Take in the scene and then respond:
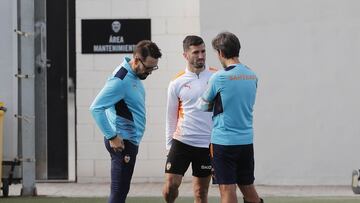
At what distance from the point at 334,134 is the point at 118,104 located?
5.30 m

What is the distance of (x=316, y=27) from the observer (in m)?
11.8

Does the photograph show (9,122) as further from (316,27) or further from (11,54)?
(316,27)

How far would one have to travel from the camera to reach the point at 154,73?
12.4 metres

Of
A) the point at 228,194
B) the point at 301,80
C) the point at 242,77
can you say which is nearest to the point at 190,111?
the point at 242,77

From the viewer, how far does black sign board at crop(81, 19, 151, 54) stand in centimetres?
1237

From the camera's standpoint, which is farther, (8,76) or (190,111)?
(8,76)

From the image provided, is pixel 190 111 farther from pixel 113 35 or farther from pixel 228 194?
pixel 113 35

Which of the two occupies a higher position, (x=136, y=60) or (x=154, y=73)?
(x=136, y=60)

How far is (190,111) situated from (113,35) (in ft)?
15.0

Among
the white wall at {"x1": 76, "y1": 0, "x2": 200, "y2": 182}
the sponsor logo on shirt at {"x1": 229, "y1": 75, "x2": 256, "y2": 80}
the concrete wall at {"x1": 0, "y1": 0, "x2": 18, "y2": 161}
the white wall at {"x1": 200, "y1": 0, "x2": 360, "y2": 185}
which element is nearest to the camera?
the sponsor logo on shirt at {"x1": 229, "y1": 75, "x2": 256, "y2": 80}

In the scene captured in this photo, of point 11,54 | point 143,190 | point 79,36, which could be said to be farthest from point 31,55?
point 143,190

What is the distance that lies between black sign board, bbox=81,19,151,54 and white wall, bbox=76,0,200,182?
0.07 metres

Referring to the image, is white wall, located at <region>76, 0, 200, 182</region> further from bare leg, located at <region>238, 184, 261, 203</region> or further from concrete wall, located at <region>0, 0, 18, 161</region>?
bare leg, located at <region>238, 184, 261, 203</region>

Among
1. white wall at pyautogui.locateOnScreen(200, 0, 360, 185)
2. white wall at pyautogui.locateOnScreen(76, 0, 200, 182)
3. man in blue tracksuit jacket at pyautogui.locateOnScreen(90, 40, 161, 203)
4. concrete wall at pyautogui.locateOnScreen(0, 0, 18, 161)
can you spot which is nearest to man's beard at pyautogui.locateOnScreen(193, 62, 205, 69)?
man in blue tracksuit jacket at pyautogui.locateOnScreen(90, 40, 161, 203)
